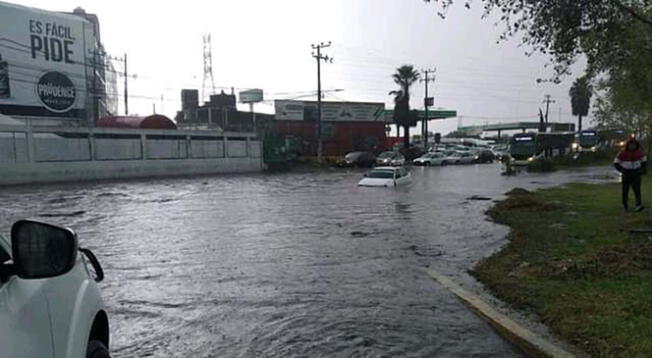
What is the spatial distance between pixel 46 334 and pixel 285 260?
8.50 meters

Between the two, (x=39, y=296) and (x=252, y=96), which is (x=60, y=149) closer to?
(x=39, y=296)

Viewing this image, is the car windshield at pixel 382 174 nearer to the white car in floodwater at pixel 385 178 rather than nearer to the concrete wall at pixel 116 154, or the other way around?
the white car in floodwater at pixel 385 178

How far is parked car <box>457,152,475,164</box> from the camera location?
68.1 metres

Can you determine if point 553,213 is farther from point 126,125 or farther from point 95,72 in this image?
point 95,72

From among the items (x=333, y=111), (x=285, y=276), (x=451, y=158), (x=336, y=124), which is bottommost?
(x=451, y=158)

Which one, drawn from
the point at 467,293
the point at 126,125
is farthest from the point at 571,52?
the point at 126,125

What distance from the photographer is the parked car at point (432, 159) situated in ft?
207

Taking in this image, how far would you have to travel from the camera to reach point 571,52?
38.2 ft

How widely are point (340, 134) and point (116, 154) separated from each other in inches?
1357

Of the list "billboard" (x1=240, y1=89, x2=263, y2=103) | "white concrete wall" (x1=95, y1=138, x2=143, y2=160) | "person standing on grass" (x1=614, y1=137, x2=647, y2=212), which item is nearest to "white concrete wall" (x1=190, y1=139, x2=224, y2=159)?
"white concrete wall" (x1=95, y1=138, x2=143, y2=160)

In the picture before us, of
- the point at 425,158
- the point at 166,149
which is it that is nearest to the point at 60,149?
the point at 166,149

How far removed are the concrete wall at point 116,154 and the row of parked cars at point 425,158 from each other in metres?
9.47

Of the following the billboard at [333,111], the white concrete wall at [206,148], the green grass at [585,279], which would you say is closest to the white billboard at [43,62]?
the white concrete wall at [206,148]

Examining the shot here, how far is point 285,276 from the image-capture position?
944 cm
